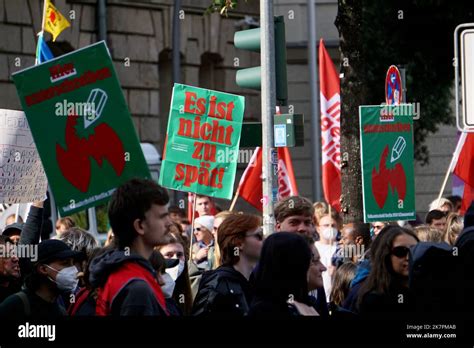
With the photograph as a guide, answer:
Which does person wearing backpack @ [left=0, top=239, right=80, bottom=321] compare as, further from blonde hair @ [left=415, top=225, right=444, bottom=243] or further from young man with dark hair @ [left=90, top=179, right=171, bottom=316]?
blonde hair @ [left=415, top=225, right=444, bottom=243]

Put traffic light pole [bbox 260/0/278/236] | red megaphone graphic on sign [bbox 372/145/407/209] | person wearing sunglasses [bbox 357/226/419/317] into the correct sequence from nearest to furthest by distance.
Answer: person wearing sunglasses [bbox 357/226/419/317] → traffic light pole [bbox 260/0/278/236] → red megaphone graphic on sign [bbox 372/145/407/209]

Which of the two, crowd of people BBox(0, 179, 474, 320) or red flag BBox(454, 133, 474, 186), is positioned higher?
red flag BBox(454, 133, 474, 186)

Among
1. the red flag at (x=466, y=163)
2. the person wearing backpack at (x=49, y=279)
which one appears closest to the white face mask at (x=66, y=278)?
the person wearing backpack at (x=49, y=279)

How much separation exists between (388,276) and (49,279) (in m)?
1.64

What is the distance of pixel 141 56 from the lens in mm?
25594

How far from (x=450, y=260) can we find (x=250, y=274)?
1.13m

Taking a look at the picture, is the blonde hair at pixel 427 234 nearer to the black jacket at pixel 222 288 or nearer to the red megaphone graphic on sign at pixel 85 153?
the black jacket at pixel 222 288

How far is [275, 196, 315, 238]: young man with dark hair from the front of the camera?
26.6 ft

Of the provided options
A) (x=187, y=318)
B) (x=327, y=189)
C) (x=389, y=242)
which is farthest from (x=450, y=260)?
(x=327, y=189)

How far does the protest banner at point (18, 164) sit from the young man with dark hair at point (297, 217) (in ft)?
4.85

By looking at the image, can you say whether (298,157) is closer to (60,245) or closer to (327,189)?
(327,189)

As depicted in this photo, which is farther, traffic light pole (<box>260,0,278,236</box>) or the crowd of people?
traffic light pole (<box>260,0,278,236</box>)

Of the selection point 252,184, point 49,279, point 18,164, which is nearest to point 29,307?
point 49,279

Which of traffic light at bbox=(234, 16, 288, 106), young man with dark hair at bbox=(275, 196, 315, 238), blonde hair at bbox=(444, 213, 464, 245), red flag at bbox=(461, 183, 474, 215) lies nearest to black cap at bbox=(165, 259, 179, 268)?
young man with dark hair at bbox=(275, 196, 315, 238)
